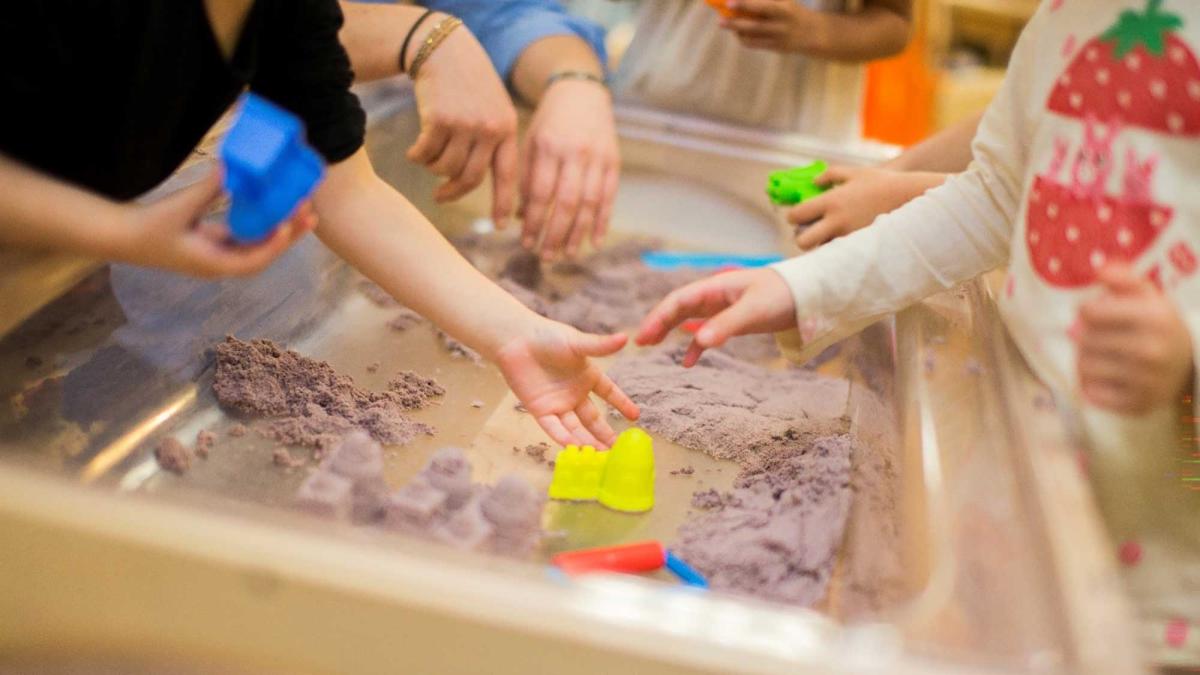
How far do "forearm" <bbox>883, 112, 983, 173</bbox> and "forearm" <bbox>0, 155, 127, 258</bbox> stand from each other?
1.74 ft

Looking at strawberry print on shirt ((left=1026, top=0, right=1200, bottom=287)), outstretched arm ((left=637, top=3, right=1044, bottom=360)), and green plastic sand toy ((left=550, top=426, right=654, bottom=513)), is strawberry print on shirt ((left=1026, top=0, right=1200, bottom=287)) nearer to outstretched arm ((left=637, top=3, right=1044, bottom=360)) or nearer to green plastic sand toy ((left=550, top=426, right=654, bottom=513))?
outstretched arm ((left=637, top=3, right=1044, bottom=360))

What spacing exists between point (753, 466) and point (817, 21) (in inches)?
20.8

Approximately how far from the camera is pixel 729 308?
624 mm

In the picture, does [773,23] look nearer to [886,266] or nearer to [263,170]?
[886,266]

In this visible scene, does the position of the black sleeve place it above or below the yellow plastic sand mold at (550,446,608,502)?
above

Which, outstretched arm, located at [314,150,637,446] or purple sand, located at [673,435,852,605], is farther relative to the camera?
outstretched arm, located at [314,150,637,446]

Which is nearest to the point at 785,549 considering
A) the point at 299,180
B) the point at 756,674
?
the point at 756,674

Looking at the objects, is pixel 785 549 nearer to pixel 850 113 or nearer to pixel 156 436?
pixel 156 436

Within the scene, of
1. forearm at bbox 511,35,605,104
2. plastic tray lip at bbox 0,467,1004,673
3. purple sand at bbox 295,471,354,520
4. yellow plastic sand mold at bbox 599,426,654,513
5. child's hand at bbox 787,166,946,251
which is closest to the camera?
plastic tray lip at bbox 0,467,1004,673

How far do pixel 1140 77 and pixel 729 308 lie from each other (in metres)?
0.24

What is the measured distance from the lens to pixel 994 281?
63 centimetres

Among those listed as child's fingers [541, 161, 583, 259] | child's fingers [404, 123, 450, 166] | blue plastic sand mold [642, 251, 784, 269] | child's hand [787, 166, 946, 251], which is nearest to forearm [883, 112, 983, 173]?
child's hand [787, 166, 946, 251]

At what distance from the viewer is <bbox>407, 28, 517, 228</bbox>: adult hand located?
0.83 metres

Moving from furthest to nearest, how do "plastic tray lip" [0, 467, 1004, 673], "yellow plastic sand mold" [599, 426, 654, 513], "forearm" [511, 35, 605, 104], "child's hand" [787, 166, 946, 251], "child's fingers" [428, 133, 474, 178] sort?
1. "forearm" [511, 35, 605, 104]
2. "child's fingers" [428, 133, 474, 178]
3. "child's hand" [787, 166, 946, 251]
4. "yellow plastic sand mold" [599, 426, 654, 513]
5. "plastic tray lip" [0, 467, 1004, 673]
